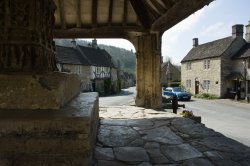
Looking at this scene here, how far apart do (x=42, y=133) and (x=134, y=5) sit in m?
6.22

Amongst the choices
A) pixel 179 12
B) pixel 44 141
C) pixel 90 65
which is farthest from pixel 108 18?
pixel 90 65

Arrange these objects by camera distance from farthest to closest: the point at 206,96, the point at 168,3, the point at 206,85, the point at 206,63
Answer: the point at 206,85 < the point at 206,63 < the point at 206,96 < the point at 168,3

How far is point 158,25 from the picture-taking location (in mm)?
8102

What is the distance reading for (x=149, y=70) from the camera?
9.09 m

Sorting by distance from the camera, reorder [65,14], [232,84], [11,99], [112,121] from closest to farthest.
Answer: [11,99]
[112,121]
[65,14]
[232,84]

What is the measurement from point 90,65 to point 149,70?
32343 millimetres

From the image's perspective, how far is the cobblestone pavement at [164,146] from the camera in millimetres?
3477

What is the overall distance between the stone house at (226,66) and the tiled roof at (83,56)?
50.9ft

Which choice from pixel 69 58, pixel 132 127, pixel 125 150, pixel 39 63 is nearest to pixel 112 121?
pixel 132 127

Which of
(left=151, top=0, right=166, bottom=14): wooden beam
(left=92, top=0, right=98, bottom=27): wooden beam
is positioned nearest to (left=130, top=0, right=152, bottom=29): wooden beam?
(left=151, top=0, right=166, bottom=14): wooden beam

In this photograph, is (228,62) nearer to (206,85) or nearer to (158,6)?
(206,85)

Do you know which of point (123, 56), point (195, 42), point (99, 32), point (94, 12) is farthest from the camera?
point (123, 56)

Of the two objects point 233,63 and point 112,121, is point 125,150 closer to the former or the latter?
point 112,121

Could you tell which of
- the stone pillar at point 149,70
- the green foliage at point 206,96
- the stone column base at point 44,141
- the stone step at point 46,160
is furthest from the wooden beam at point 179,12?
the green foliage at point 206,96
